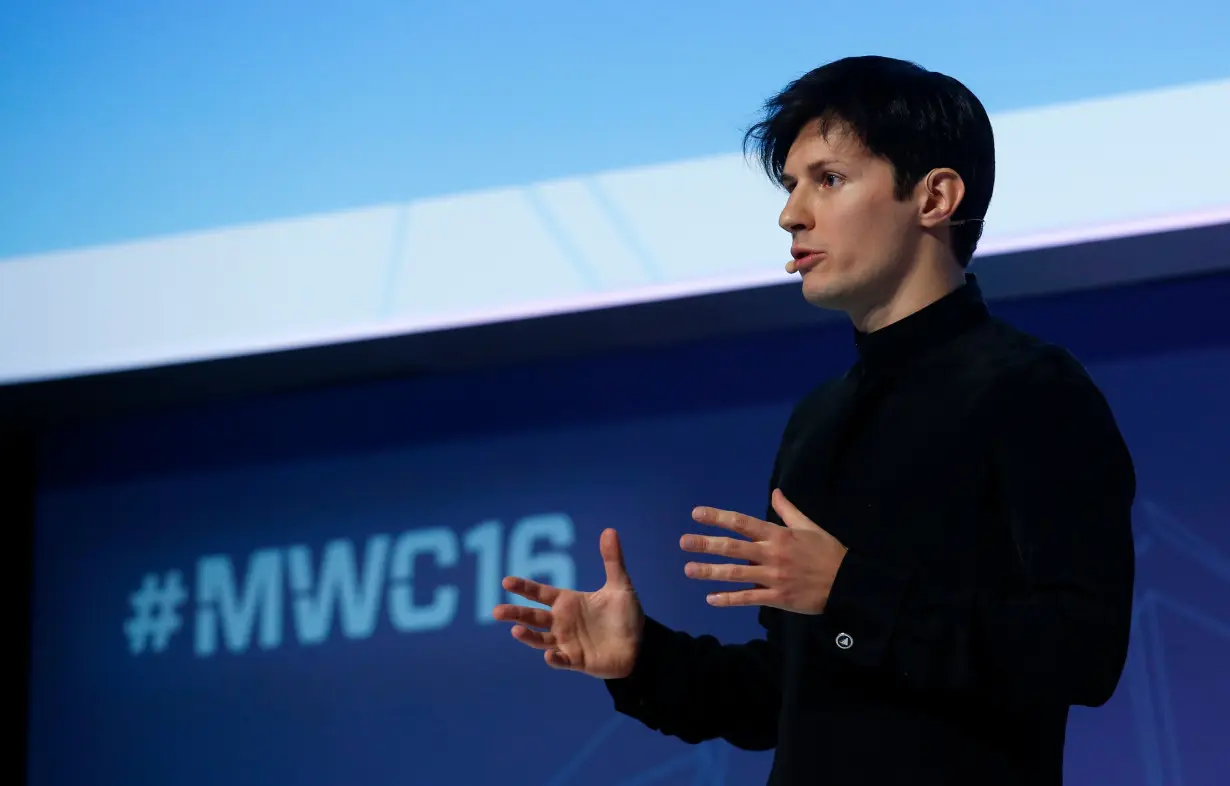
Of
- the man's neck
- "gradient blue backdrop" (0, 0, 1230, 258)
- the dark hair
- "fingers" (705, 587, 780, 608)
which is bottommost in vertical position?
"fingers" (705, 587, 780, 608)

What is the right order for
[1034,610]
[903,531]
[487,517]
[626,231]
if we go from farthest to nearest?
[487,517] < [626,231] < [903,531] < [1034,610]

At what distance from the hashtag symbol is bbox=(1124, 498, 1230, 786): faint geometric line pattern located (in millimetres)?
1796

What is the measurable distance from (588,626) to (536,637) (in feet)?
0.18

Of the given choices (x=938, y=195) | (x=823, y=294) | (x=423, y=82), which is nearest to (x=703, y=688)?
(x=823, y=294)

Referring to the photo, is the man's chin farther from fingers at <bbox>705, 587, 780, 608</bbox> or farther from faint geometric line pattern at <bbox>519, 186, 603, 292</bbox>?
faint geometric line pattern at <bbox>519, 186, 603, 292</bbox>

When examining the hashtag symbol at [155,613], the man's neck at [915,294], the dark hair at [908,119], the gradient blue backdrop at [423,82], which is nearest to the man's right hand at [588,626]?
the man's neck at [915,294]

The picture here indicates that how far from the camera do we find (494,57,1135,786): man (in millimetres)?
950

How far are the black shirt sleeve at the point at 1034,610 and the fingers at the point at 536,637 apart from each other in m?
0.29

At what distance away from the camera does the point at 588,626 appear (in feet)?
3.97

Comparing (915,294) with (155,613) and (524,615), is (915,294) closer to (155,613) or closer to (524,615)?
(524,615)

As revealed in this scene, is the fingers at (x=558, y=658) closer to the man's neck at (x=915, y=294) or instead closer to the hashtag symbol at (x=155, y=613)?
the man's neck at (x=915, y=294)

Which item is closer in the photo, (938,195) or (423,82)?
(938,195)

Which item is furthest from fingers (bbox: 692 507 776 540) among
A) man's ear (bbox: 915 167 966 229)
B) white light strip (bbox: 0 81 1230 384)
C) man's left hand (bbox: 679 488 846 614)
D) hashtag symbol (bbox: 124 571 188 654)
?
hashtag symbol (bbox: 124 571 188 654)

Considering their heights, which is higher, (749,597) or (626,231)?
(626,231)
